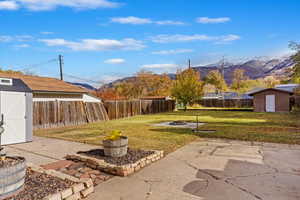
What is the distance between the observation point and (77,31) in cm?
1562

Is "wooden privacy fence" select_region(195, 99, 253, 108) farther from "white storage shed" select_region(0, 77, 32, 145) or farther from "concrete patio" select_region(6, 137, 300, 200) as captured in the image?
"white storage shed" select_region(0, 77, 32, 145)

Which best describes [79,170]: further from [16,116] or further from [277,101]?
[277,101]

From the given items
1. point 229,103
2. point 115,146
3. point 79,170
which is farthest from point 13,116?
point 229,103

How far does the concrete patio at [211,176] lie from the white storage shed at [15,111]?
1212mm

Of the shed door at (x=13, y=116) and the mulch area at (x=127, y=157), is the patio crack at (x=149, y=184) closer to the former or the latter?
the mulch area at (x=127, y=157)

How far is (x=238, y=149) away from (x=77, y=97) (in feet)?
33.5

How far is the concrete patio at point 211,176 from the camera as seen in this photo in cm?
277

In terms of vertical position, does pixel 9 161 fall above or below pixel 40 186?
above

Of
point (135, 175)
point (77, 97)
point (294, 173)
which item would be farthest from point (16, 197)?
point (77, 97)

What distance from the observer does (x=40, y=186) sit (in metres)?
2.74

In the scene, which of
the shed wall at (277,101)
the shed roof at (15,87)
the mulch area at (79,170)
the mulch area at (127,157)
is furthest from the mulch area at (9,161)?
the shed wall at (277,101)

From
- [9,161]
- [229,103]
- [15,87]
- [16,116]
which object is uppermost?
[15,87]

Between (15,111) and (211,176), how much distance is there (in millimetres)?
6488

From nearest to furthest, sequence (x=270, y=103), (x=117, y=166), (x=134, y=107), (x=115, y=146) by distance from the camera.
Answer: (x=117, y=166) → (x=115, y=146) → (x=134, y=107) → (x=270, y=103)
